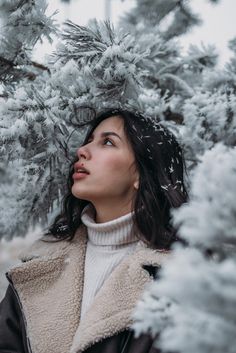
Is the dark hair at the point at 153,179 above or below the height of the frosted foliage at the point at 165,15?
below

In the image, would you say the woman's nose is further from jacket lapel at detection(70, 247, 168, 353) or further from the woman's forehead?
jacket lapel at detection(70, 247, 168, 353)

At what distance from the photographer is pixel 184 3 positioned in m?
2.31

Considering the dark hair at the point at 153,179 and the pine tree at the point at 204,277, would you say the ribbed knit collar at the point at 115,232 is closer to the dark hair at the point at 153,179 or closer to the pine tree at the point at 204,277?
the dark hair at the point at 153,179

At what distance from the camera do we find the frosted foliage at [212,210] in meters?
0.73

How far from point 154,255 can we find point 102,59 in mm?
771

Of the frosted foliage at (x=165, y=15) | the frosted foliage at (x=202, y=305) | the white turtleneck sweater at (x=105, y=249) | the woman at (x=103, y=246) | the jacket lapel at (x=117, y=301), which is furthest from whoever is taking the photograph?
the frosted foliage at (x=165, y=15)

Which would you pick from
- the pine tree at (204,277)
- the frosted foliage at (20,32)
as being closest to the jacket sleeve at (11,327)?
the frosted foliage at (20,32)

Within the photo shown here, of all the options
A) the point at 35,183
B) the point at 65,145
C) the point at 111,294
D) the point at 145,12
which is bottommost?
the point at 111,294

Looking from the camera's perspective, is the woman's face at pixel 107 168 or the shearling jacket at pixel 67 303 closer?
the shearling jacket at pixel 67 303

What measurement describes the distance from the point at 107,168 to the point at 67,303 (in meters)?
0.51

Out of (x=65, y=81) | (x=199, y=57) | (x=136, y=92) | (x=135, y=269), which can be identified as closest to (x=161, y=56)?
(x=199, y=57)

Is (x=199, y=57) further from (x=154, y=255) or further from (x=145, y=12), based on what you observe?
(x=154, y=255)

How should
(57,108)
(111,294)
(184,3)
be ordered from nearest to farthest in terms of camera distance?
(111,294) → (57,108) → (184,3)

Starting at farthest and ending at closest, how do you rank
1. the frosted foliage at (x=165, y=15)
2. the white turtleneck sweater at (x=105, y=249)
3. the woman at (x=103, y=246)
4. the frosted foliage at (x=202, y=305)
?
the frosted foliage at (x=165, y=15) < the white turtleneck sweater at (x=105, y=249) < the woman at (x=103, y=246) < the frosted foliage at (x=202, y=305)
